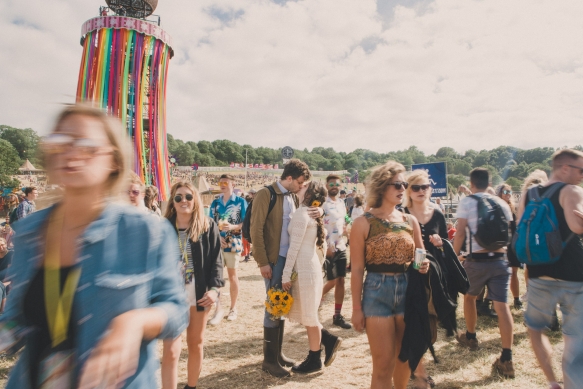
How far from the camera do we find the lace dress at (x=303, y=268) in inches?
142

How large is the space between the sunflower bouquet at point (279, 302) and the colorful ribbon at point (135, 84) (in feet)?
53.4

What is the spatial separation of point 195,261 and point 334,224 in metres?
2.92

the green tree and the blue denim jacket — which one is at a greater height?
the green tree

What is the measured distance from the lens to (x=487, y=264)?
393 cm

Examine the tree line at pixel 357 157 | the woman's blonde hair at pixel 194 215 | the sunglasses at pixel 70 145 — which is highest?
the tree line at pixel 357 157

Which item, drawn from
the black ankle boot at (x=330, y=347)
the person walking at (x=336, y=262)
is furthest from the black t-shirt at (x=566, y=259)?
the person walking at (x=336, y=262)

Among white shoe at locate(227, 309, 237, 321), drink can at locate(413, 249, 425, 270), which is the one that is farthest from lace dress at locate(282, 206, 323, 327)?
white shoe at locate(227, 309, 237, 321)

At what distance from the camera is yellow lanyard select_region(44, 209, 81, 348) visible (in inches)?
39.5

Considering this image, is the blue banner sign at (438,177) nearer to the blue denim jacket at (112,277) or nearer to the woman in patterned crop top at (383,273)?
the woman in patterned crop top at (383,273)

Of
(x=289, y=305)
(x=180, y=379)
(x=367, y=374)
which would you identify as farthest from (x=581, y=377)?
(x=180, y=379)

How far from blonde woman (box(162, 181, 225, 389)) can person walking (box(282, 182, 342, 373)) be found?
2.67ft

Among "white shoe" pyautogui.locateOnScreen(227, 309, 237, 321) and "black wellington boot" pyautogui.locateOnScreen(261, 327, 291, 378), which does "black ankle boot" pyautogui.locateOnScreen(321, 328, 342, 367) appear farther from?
"white shoe" pyautogui.locateOnScreen(227, 309, 237, 321)

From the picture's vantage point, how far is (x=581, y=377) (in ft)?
7.94

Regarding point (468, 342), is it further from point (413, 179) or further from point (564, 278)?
point (413, 179)
